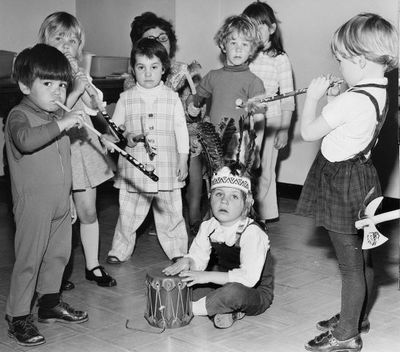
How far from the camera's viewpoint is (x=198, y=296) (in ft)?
10.5

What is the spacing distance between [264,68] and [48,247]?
204 cm

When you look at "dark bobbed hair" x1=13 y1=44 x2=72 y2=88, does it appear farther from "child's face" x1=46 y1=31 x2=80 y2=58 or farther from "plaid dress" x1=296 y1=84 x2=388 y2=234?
"plaid dress" x1=296 y1=84 x2=388 y2=234

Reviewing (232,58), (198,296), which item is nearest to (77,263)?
(198,296)

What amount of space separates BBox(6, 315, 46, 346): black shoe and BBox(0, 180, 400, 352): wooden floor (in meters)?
0.02

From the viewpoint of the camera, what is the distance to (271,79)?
4.53 meters

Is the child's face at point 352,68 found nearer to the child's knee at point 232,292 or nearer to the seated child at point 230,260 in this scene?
the seated child at point 230,260

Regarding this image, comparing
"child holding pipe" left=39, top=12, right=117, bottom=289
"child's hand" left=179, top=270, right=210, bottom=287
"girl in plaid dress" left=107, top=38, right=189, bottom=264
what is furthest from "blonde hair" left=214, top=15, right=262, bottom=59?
"child's hand" left=179, top=270, right=210, bottom=287

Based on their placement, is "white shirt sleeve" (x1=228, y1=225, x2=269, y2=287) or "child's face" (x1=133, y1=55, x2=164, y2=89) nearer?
"white shirt sleeve" (x1=228, y1=225, x2=269, y2=287)

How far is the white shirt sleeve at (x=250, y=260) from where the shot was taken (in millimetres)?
3082

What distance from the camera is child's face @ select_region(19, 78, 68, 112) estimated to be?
9.40ft

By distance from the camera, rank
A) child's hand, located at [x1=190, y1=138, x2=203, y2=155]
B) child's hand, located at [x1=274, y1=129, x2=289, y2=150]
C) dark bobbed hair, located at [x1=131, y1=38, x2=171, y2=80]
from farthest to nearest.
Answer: child's hand, located at [x1=274, y1=129, x2=289, y2=150], child's hand, located at [x1=190, y1=138, x2=203, y2=155], dark bobbed hair, located at [x1=131, y1=38, x2=171, y2=80]

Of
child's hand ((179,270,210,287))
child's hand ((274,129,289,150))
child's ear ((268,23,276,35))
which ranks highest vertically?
child's ear ((268,23,276,35))

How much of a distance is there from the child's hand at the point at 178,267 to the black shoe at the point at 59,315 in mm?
388

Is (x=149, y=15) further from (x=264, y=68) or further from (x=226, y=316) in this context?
(x=226, y=316)
